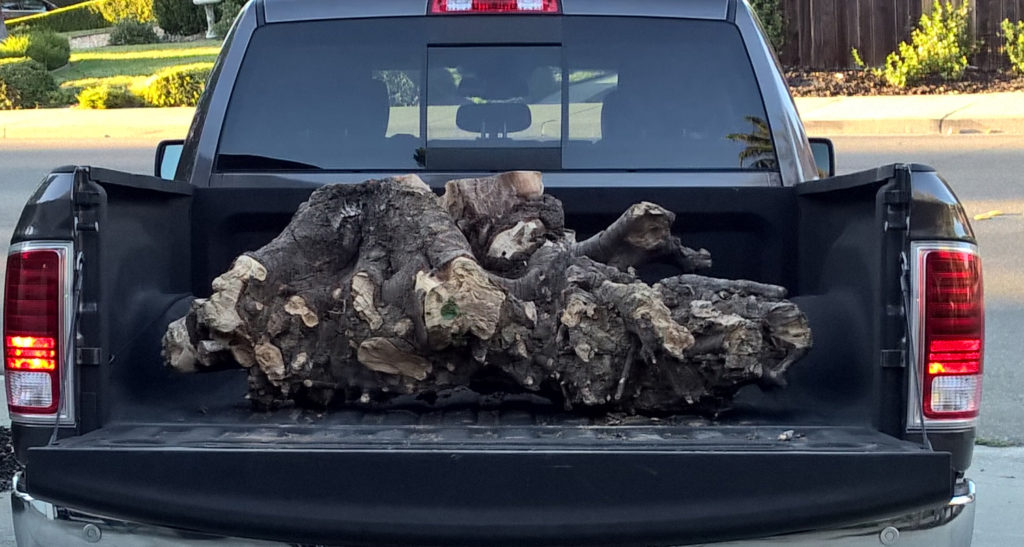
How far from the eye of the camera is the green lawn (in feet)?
78.2

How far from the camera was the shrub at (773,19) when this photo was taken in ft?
71.9

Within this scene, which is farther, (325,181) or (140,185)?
(325,181)

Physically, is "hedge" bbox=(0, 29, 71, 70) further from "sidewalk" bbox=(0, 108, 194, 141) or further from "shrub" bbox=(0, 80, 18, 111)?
"sidewalk" bbox=(0, 108, 194, 141)

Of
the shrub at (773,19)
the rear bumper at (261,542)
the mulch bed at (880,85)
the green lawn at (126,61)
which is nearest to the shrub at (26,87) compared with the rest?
the green lawn at (126,61)

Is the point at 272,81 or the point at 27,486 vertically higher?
the point at 272,81

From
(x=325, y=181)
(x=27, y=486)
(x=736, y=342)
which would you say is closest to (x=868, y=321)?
(x=736, y=342)

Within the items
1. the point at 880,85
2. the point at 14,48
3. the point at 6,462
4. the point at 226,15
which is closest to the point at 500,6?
the point at 6,462

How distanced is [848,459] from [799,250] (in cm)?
106

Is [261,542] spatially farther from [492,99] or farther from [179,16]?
[179,16]

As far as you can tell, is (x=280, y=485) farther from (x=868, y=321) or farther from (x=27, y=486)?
(x=868, y=321)

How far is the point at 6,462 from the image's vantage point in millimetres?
5340

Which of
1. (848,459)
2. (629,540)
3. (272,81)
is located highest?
(272,81)

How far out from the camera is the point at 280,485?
251 cm

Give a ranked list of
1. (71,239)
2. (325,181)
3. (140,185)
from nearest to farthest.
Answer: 1. (71,239)
2. (140,185)
3. (325,181)
